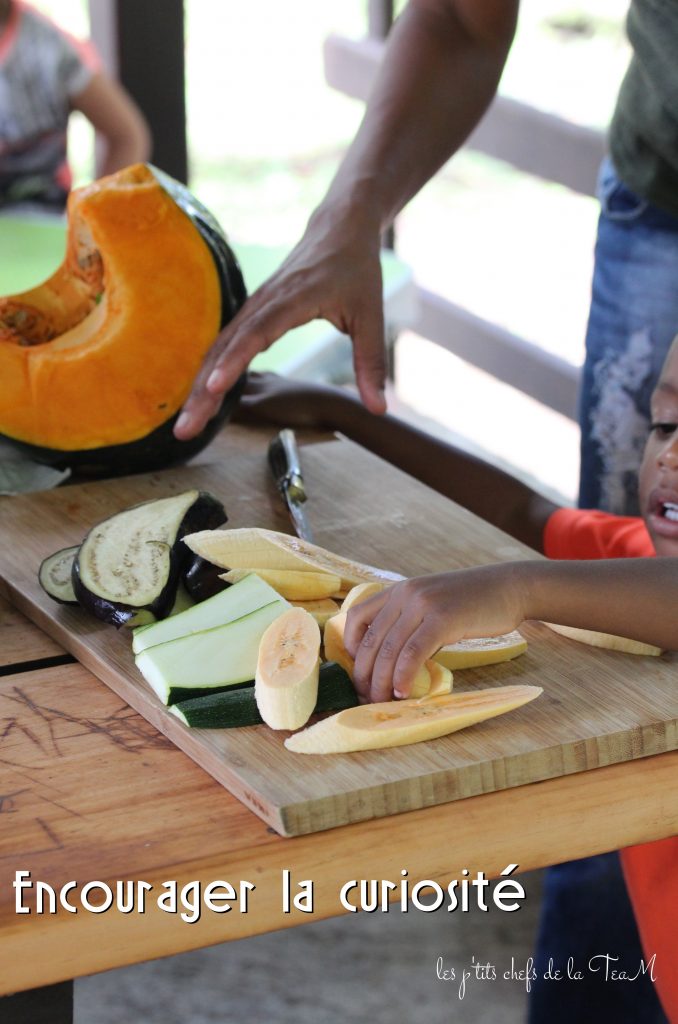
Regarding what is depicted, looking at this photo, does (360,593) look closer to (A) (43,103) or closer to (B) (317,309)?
(B) (317,309)

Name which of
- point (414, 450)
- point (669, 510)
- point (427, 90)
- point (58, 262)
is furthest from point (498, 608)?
point (58, 262)

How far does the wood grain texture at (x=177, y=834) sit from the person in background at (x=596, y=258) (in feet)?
1.97

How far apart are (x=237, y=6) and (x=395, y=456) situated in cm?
769

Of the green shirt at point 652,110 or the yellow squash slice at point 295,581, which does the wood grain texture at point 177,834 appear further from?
the green shirt at point 652,110

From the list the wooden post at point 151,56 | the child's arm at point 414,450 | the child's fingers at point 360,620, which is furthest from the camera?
the wooden post at point 151,56

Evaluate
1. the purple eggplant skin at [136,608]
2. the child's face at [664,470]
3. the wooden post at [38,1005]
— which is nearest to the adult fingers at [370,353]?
the child's face at [664,470]

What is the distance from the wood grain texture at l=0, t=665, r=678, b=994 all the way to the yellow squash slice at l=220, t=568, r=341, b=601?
0.56ft

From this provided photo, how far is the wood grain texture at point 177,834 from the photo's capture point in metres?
0.86

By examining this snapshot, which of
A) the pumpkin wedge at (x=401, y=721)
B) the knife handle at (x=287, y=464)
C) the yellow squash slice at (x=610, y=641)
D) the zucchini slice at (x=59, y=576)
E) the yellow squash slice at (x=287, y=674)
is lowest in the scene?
the knife handle at (x=287, y=464)

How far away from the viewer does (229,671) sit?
105 cm

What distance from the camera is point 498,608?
1.11 metres

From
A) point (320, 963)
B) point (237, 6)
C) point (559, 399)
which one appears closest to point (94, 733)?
point (320, 963)

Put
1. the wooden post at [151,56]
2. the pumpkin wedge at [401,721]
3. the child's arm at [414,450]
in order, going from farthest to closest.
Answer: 1. the wooden post at [151,56]
2. the child's arm at [414,450]
3. the pumpkin wedge at [401,721]

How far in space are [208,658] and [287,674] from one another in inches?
3.6
